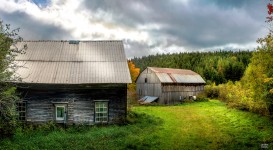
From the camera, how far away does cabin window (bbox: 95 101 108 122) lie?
23.9 meters

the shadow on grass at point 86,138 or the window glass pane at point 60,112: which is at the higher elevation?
the window glass pane at point 60,112

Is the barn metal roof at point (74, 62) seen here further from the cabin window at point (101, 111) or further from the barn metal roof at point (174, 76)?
the barn metal roof at point (174, 76)

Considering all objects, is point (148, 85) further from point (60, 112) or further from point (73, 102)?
point (60, 112)

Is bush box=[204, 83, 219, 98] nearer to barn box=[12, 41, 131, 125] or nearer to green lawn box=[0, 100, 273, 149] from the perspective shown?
green lawn box=[0, 100, 273, 149]

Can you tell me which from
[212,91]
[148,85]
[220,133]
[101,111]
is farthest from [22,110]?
[212,91]

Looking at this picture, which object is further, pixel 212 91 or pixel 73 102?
pixel 212 91

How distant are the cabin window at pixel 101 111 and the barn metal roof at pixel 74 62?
6.31 ft

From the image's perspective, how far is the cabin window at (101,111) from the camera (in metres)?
23.9

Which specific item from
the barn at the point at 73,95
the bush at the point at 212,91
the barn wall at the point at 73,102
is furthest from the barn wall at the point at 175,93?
the barn wall at the point at 73,102

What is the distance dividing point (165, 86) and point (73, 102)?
27.3m

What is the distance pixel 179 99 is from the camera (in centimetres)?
5194

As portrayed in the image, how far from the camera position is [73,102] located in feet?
78.4

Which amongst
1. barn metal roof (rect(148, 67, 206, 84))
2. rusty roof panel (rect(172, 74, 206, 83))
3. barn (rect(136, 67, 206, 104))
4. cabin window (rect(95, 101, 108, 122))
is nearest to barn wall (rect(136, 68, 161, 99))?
barn (rect(136, 67, 206, 104))

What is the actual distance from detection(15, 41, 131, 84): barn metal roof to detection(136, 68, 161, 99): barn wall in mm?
21723
